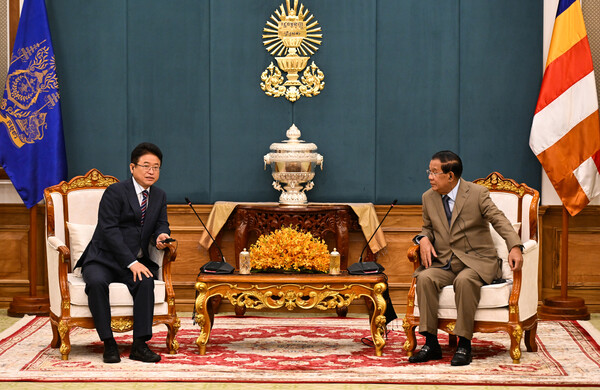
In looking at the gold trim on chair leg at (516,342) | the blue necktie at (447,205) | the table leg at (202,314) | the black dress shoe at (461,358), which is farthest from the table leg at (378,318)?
the table leg at (202,314)

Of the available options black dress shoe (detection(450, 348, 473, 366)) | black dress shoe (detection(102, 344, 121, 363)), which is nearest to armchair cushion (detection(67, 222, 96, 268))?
→ black dress shoe (detection(102, 344, 121, 363))

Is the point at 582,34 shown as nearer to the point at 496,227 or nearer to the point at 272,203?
the point at 496,227

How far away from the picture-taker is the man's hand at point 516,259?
198 inches

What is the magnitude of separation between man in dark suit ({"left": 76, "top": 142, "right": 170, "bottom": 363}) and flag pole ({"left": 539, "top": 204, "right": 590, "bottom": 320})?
3058 millimetres

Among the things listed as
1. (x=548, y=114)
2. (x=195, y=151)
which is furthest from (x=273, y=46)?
(x=548, y=114)

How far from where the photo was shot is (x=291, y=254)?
527 centimetres

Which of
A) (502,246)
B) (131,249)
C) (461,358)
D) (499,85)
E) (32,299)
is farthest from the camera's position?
(499,85)

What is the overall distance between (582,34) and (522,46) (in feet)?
1.65

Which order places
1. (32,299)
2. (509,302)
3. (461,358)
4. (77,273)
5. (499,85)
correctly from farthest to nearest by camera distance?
(499,85) < (32,299) < (77,273) < (509,302) < (461,358)

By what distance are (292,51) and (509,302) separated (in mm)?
2859

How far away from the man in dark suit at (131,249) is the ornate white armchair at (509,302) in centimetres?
153

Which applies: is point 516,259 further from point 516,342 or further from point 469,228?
point 516,342

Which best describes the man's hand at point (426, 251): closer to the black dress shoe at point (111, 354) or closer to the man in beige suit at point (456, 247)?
the man in beige suit at point (456, 247)

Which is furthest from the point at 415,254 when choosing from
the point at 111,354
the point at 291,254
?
the point at 111,354
